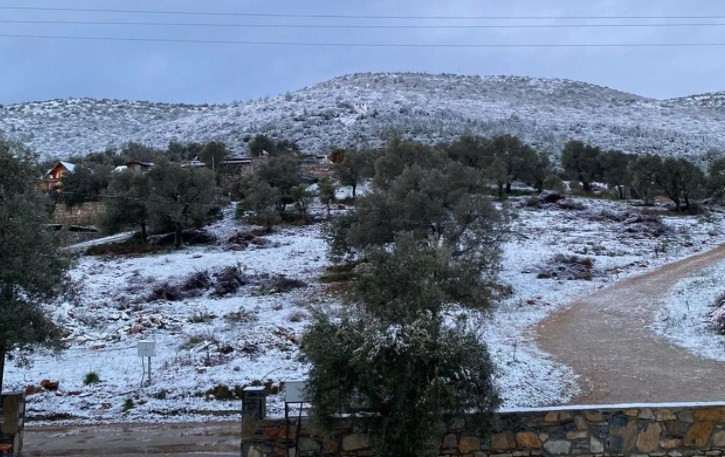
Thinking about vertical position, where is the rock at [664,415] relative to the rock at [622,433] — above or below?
above

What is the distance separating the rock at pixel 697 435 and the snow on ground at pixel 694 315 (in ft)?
30.3

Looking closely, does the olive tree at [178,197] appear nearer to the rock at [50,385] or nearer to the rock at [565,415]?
the rock at [50,385]

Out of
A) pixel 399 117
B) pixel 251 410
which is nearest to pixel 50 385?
pixel 251 410

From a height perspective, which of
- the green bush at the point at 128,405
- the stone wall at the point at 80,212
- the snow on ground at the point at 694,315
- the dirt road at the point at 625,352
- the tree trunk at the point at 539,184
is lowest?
the green bush at the point at 128,405

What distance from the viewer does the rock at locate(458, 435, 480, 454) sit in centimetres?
826

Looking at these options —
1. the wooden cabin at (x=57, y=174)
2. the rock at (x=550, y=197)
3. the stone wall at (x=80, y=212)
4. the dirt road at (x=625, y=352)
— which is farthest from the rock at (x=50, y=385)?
the rock at (x=550, y=197)

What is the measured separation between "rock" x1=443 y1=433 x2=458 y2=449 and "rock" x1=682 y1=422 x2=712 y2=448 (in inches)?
110

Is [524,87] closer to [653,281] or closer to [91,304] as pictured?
[653,281]

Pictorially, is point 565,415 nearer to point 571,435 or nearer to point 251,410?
point 571,435

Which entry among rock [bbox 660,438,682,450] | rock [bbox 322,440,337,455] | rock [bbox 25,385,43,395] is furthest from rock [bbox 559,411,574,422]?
rock [bbox 25,385,43,395]

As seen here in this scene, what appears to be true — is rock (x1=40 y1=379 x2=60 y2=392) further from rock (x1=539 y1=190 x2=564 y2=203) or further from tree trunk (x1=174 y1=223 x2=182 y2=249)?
rock (x1=539 y1=190 x2=564 y2=203)

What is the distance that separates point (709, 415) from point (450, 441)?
3183mm

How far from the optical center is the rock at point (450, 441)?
8.20 metres

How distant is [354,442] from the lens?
26.8ft
